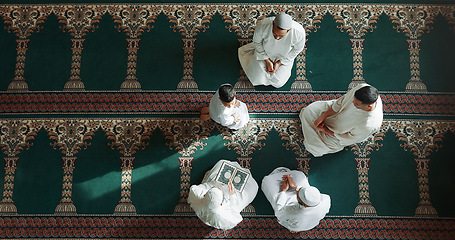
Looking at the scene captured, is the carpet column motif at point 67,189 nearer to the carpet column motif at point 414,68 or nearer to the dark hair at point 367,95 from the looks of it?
the dark hair at point 367,95

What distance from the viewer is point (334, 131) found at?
10.7 feet

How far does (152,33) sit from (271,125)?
1.80 m

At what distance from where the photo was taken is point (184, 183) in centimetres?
384

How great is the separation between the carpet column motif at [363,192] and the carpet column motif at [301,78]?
3.28 ft

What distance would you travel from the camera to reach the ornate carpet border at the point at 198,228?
3717 millimetres

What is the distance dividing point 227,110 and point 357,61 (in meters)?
1.81

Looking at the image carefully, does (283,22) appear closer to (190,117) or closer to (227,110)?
(227,110)

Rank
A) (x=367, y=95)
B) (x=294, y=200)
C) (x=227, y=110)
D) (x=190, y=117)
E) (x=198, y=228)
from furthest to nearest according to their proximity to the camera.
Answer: (x=190, y=117), (x=198, y=228), (x=294, y=200), (x=227, y=110), (x=367, y=95)

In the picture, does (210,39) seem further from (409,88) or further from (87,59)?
(409,88)

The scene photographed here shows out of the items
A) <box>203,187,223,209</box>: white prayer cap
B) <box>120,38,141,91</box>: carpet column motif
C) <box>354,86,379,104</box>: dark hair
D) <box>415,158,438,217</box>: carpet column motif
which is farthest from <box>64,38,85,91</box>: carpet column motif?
<box>415,158,438,217</box>: carpet column motif

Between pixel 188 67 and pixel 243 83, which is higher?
pixel 188 67

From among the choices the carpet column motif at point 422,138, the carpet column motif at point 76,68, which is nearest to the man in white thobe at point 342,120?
the carpet column motif at point 422,138

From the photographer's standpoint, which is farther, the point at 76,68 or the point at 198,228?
the point at 76,68

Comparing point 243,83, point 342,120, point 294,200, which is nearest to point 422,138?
point 342,120
